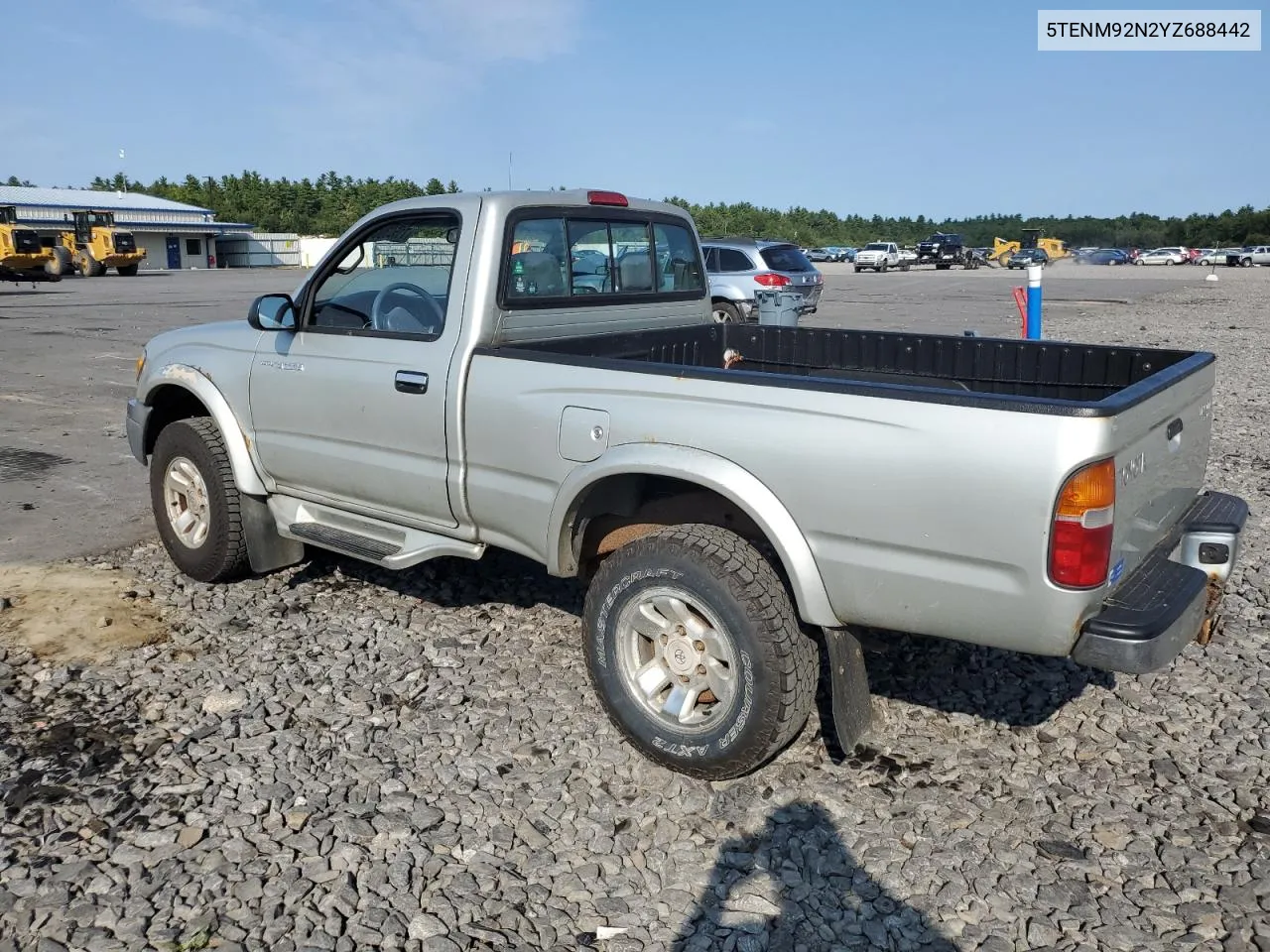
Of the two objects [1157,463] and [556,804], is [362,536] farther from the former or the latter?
[1157,463]

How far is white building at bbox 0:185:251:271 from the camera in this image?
64.3 meters

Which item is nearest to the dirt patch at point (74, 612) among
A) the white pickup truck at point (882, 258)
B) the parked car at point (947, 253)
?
the white pickup truck at point (882, 258)

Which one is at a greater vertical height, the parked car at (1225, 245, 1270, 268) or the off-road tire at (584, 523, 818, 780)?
the parked car at (1225, 245, 1270, 268)

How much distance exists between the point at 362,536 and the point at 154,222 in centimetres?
7019

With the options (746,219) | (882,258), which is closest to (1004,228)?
(746,219)

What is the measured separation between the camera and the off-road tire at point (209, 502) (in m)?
5.10

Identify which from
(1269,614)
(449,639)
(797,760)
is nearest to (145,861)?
(449,639)

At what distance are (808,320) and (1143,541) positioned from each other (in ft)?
61.8

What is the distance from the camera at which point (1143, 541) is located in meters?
3.31

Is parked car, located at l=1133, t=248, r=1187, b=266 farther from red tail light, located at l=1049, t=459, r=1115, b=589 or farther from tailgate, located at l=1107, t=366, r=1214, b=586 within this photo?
red tail light, located at l=1049, t=459, r=1115, b=589

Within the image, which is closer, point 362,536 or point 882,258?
point 362,536

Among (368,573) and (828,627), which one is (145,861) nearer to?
(828,627)

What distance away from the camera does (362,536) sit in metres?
4.71

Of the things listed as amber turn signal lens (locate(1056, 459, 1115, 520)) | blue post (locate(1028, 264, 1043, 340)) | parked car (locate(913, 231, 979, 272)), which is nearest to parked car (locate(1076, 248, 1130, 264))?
parked car (locate(913, 231, 979, 272))
